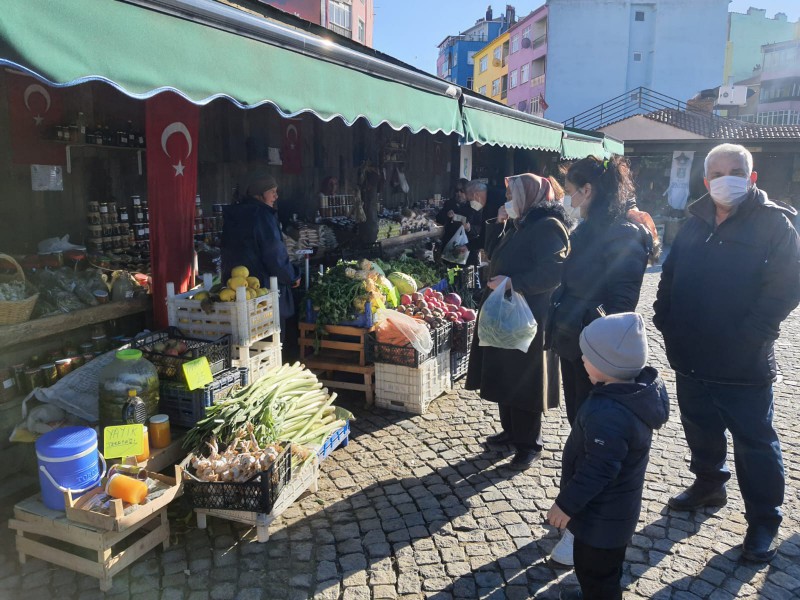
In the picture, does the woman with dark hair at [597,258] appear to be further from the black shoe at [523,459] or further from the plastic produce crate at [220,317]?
Answer: the plastic produce crate at [220,317]

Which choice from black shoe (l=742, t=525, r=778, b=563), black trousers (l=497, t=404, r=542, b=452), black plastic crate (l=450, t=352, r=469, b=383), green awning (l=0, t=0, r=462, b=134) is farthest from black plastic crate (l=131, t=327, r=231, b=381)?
black shoe (l=742, t=525, r=778, b=563)

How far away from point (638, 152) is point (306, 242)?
70.9ft

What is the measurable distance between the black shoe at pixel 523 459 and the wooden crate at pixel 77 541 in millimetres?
2323

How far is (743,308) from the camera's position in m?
3.20

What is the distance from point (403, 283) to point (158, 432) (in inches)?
124

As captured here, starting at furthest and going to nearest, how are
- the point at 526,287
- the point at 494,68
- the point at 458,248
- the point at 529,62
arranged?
the point at 494,68
the point at 529,62
the point at 458,248
the point at 526,287

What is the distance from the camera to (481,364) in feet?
14.5

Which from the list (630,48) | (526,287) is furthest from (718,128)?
(526,287)

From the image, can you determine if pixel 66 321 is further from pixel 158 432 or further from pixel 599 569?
pixel 599 569

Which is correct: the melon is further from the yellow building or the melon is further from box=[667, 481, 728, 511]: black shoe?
the yellow building

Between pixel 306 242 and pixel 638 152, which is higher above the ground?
pixel 638 152

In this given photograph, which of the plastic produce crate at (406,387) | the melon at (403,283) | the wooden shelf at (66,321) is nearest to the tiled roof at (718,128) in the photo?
the melon at (403,283)

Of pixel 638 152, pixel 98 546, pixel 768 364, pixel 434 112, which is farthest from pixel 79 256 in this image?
pixel 638 152

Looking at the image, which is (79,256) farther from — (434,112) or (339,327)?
(434,112)
